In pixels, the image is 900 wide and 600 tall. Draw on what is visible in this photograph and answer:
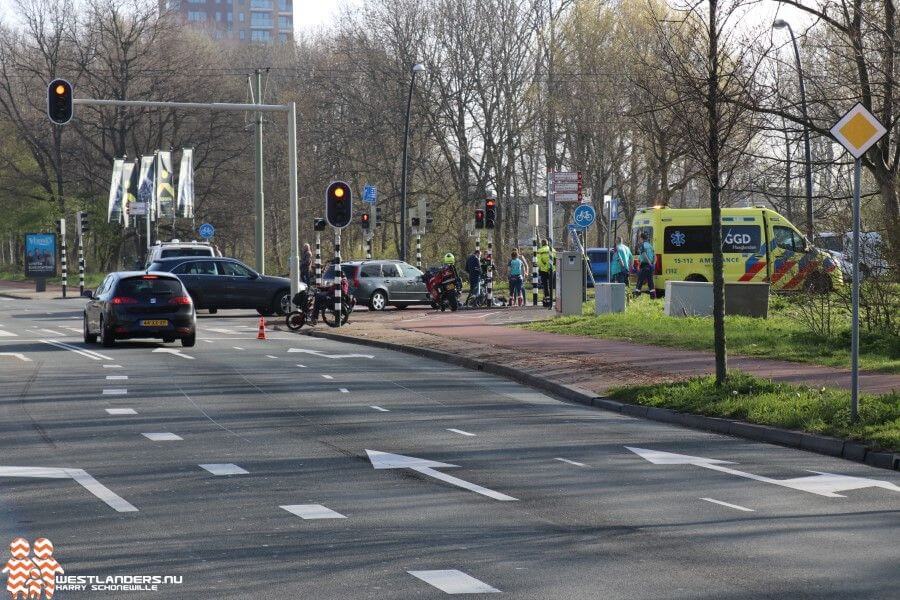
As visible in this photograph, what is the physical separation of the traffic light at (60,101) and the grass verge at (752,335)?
444 inches

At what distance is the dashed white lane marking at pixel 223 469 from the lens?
10.6 meters

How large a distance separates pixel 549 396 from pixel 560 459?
5.76m

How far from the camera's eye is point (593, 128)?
177ft

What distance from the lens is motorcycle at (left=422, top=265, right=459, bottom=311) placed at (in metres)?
36.6

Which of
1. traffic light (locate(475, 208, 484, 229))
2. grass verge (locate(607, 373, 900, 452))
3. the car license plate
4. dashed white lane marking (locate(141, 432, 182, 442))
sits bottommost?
dashed white lane marking (locate(141, 432, 182, 442))

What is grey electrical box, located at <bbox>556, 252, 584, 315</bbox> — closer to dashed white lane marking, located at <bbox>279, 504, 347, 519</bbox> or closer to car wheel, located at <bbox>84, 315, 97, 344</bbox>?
car wheel, located at <bbox>84, 315, 97, 344</bbox>

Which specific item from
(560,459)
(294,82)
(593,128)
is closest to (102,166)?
(294,82)

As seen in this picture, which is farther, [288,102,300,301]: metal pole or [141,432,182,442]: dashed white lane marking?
[288,102,300,301]: metal pole

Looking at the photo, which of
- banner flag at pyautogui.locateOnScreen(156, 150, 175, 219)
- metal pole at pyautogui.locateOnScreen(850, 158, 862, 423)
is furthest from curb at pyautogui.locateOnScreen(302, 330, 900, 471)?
banner flag at pyautogui.locateOnScreen(156, 150, 175, 219)

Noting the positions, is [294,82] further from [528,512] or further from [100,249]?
[528,512]

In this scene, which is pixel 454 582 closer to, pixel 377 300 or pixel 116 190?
pixel 377 300

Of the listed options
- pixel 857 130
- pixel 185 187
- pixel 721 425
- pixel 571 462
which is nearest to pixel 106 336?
pixel 721 425

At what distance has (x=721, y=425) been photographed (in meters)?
13.8

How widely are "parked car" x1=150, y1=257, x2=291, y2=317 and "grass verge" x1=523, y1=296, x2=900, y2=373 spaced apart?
10.1 metres
